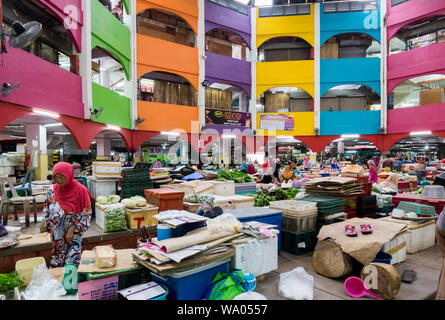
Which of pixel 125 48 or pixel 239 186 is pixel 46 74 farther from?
pixel 239 186

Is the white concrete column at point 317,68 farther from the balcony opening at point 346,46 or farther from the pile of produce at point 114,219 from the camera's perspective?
the pile of produce at point 114,219

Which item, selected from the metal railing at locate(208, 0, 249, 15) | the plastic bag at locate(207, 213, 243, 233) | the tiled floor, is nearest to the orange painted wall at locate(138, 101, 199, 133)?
the metal railing at locate(208, 0, 249, 15)

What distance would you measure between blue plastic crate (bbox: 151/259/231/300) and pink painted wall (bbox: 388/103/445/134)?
16.1 metres

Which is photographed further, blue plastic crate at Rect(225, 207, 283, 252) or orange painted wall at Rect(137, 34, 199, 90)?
orange painted wall at Rect(137, 34, 199, 90)

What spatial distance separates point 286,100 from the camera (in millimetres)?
18000

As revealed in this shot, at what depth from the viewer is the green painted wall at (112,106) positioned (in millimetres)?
10164

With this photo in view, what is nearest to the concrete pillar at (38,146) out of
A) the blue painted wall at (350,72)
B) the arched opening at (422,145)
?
the blue painted wall at (350,72)

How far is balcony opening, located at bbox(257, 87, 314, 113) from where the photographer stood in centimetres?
1795

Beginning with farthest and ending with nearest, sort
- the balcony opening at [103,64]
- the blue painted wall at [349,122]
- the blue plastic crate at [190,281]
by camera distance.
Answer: the blue painted wall at [349,122]
the balcony opening at [103,64]
the blue plastic crate at [190,281]

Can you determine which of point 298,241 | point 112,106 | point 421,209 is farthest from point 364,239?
point 112,106

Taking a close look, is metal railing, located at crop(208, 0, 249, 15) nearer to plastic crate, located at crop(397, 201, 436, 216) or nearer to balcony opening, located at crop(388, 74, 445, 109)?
balcony opening, located at crop(388, 74, 445, 109)

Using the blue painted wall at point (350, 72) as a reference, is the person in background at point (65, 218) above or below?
below

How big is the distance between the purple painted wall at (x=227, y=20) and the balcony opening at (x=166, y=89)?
3.31 meters

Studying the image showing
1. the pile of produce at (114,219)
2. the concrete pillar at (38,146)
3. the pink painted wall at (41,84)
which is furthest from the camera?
the concrete pillar at (38,146)
